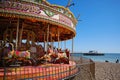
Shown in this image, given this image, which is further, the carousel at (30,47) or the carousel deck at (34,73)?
the carousel at (30,47)

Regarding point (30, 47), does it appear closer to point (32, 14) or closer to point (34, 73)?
point (32, 14)

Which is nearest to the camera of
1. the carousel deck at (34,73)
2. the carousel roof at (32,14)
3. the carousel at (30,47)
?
the carousel deck at (34,73)

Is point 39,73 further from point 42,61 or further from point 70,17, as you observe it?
point 70,17

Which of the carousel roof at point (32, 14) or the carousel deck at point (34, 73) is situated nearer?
the carousel deck at point (34, 73)

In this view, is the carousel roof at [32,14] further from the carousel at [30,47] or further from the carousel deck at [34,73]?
the carousel deck at [34,73]

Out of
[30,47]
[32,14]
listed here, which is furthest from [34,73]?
[30,47]

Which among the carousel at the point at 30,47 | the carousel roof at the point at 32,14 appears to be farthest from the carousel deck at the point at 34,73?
the carousel roof at the point at 32,14

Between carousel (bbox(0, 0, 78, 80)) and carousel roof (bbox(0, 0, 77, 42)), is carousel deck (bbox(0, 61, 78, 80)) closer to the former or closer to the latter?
carousel (bbox(0, 0, 78, 80))

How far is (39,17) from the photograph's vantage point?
985cm

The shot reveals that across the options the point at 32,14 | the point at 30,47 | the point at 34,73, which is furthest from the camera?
the point at 30,47

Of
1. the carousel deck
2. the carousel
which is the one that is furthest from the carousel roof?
the carousel deck

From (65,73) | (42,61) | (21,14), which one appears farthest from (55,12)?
(65,73)

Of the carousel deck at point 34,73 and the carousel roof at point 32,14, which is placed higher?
the carousel roof at point 32,14

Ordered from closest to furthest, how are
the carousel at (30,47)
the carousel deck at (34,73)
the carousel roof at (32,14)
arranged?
1. the carousel deck at (34,73)
2. the carousel at (30,47)
3. the carousel roof at (32,14)
